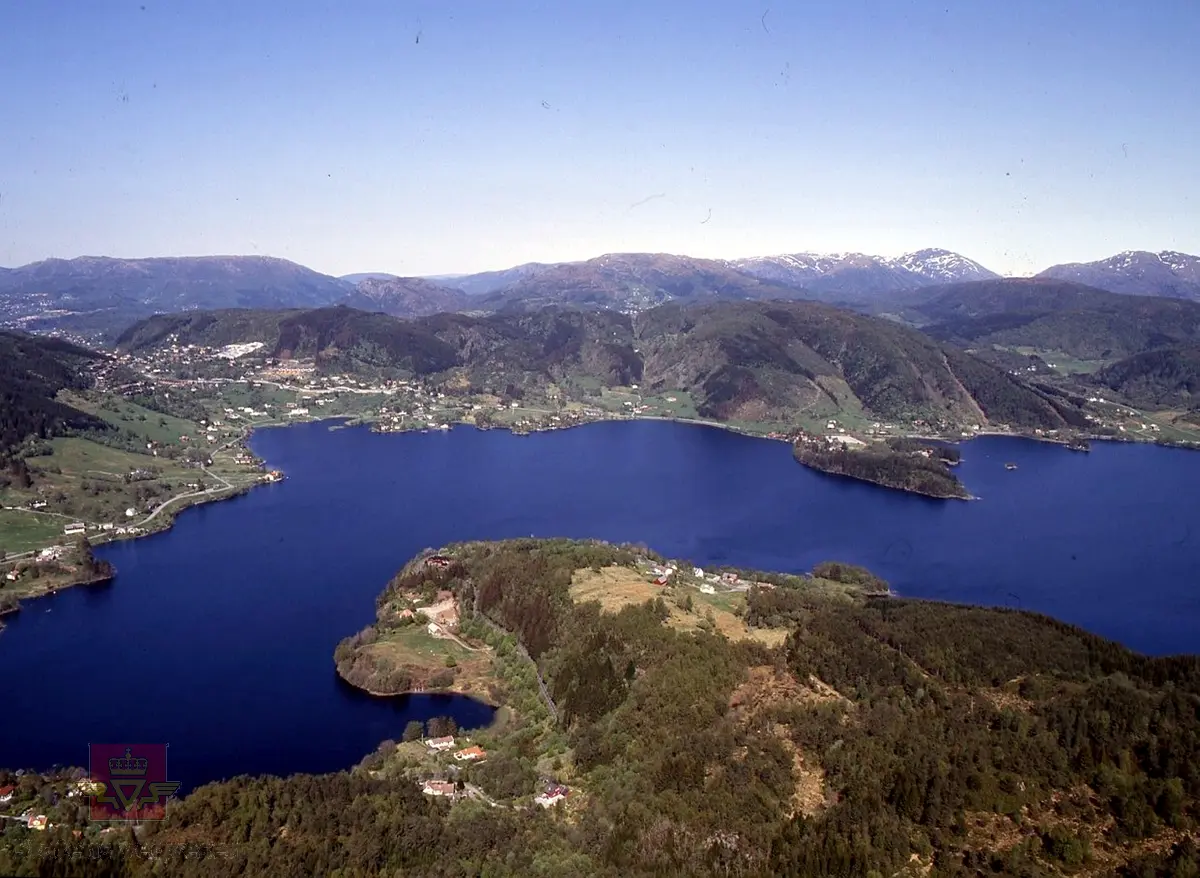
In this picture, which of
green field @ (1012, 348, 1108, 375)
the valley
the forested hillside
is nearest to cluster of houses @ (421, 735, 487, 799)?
the valley

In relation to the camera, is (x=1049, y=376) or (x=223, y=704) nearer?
(x=223, y=704)

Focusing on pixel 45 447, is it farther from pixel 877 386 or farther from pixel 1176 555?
pixel 877 386

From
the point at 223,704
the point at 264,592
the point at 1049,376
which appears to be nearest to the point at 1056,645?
the point at 223,704

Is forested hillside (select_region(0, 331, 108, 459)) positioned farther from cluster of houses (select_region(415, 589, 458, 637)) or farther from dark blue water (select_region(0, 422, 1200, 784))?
cluster of houses (select_region(415, 589, 458, 637))

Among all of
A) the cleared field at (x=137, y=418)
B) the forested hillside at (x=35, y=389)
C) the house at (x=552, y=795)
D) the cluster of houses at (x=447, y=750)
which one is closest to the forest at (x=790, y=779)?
the house at (x=552, y=795)

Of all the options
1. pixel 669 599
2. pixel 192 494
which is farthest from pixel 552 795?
pixel 192 494
